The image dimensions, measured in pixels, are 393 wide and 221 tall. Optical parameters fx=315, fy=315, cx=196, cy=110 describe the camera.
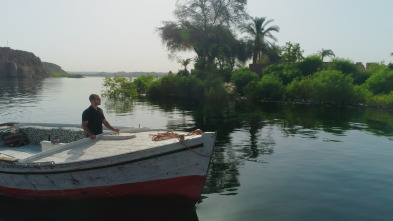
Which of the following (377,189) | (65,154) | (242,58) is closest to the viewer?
(65,154)

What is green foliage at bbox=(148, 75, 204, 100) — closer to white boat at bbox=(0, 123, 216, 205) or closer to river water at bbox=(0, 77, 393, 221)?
river water at bbox=(0, 77, 393, 221)

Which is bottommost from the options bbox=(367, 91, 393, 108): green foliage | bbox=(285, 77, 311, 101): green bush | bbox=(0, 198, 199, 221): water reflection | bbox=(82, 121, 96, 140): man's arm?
bbox=(0, 198, 199, 221): water reflection

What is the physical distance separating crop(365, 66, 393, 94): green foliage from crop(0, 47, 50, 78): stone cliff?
510 feet

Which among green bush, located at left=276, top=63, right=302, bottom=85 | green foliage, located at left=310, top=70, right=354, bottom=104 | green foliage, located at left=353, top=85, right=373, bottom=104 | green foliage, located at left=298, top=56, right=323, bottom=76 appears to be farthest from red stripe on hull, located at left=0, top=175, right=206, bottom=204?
green foliage, located at left=298, top=56, right=323, bottom=76

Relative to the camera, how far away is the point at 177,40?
56812 millimetres

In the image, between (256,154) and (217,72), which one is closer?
(256,154)

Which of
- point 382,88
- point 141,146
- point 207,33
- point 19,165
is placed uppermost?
point 207,33

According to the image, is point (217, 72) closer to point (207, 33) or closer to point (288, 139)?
point (207, 33)

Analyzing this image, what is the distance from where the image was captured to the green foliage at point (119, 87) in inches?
1786

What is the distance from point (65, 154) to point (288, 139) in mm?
11952

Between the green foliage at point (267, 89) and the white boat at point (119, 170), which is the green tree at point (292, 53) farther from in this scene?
the white boat at point (119, 170)

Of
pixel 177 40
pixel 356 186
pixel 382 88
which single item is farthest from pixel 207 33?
pixel 356 186

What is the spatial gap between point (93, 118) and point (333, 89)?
29.2 m

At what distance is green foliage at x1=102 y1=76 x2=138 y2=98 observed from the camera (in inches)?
1786
